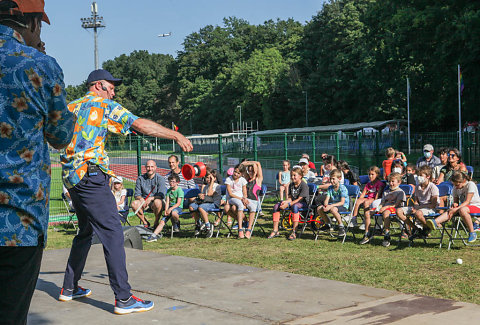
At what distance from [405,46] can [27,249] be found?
3225 cm

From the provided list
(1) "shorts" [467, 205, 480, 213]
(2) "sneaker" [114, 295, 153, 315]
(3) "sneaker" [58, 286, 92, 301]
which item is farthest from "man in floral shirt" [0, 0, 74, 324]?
(1) "shorts" [467, 205, 480, 213]

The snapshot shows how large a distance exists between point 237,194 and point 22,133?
8.82 metres

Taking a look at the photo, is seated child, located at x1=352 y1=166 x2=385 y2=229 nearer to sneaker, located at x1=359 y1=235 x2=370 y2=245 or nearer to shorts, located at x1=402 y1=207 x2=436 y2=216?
sneaker, located at x1=359 y1=235 x2=370 y2=245

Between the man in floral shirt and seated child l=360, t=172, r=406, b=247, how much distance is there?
7860 mm

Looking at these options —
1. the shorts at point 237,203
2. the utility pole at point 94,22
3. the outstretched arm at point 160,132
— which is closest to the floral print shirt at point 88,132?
the outstretched arm at point 160,132

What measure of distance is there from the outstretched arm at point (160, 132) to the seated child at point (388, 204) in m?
5.80

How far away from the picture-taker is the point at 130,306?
204 inches

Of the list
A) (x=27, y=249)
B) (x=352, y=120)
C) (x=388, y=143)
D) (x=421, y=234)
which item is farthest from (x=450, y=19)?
(x=352, y=120)

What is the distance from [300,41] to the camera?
8456 cm

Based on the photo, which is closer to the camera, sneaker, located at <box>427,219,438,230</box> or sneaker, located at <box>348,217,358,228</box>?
sneaker, located at <box>427,219,438,230</box>

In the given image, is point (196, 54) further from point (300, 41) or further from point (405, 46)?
point (405, 46)

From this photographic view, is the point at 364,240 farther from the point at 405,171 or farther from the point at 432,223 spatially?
the point at 405,171

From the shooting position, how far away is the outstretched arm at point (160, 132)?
4.70 m

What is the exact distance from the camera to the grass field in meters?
6.55
